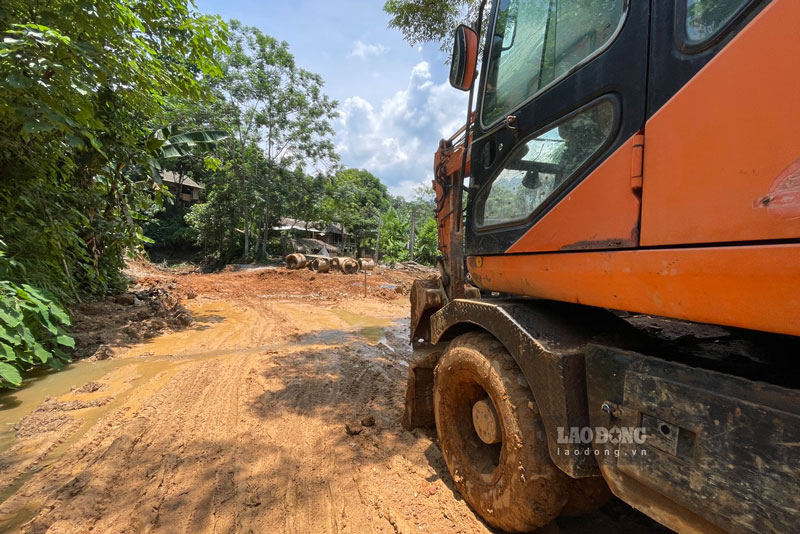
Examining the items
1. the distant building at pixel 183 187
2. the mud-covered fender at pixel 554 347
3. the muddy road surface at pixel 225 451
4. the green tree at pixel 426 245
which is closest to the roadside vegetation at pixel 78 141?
the muddy road surface at pixel 225 451

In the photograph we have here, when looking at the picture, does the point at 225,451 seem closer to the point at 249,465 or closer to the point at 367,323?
the point at 249,465

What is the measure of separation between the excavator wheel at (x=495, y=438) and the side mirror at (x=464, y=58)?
5.27ft

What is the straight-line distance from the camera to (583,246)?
1.50 metres

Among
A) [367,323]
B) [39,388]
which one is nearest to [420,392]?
[39,388]

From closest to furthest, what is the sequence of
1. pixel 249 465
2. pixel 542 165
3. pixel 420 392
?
1. pixel 542 165
2. pixel 249 465
3. pixel 420 392

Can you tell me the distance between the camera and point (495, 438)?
193cm

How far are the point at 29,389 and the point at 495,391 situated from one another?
17.2 ft

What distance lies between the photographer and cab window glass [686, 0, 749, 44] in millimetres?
1071

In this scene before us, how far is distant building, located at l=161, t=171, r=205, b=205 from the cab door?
33495 millimetres

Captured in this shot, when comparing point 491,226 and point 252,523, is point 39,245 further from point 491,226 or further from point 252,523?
point 491,226

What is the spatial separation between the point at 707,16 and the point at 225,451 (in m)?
3.73

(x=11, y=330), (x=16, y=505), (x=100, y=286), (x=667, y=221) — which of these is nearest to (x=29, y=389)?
(x=11, y=330)

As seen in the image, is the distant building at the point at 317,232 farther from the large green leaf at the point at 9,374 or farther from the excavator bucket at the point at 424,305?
the excavator bucket at the point at 424,305

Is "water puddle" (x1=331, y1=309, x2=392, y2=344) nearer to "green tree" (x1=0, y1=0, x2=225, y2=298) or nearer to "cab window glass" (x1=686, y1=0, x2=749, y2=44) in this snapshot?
"green tree" (x1=0, y1=0, x2=225, y2=298)
